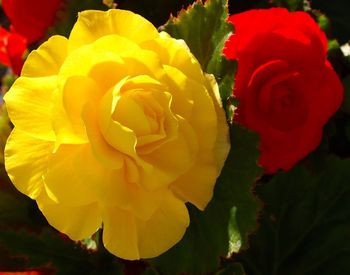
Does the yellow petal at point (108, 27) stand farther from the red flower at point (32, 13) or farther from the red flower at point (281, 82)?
the red flower at point (32, 13)

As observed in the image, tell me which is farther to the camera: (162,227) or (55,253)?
(55,253)

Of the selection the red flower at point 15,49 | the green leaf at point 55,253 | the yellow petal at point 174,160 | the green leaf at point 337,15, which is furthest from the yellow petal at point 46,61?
the green leaf at point 337,15

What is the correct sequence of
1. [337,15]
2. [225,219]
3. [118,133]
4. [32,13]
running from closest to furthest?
[118,133], [225,219], [32,13], [337,15]

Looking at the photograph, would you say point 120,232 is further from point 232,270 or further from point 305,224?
point 305,224

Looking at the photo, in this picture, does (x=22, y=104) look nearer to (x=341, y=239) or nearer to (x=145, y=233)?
(x=145, y=233)

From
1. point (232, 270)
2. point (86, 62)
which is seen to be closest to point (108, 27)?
point (86, 62)

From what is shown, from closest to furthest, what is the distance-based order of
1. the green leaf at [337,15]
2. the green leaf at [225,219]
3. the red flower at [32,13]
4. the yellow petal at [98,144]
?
the yellow petal at [98,144] → the green leaf at [225,219] → the red flower at [32,13] → the green leaf at [337,15]
